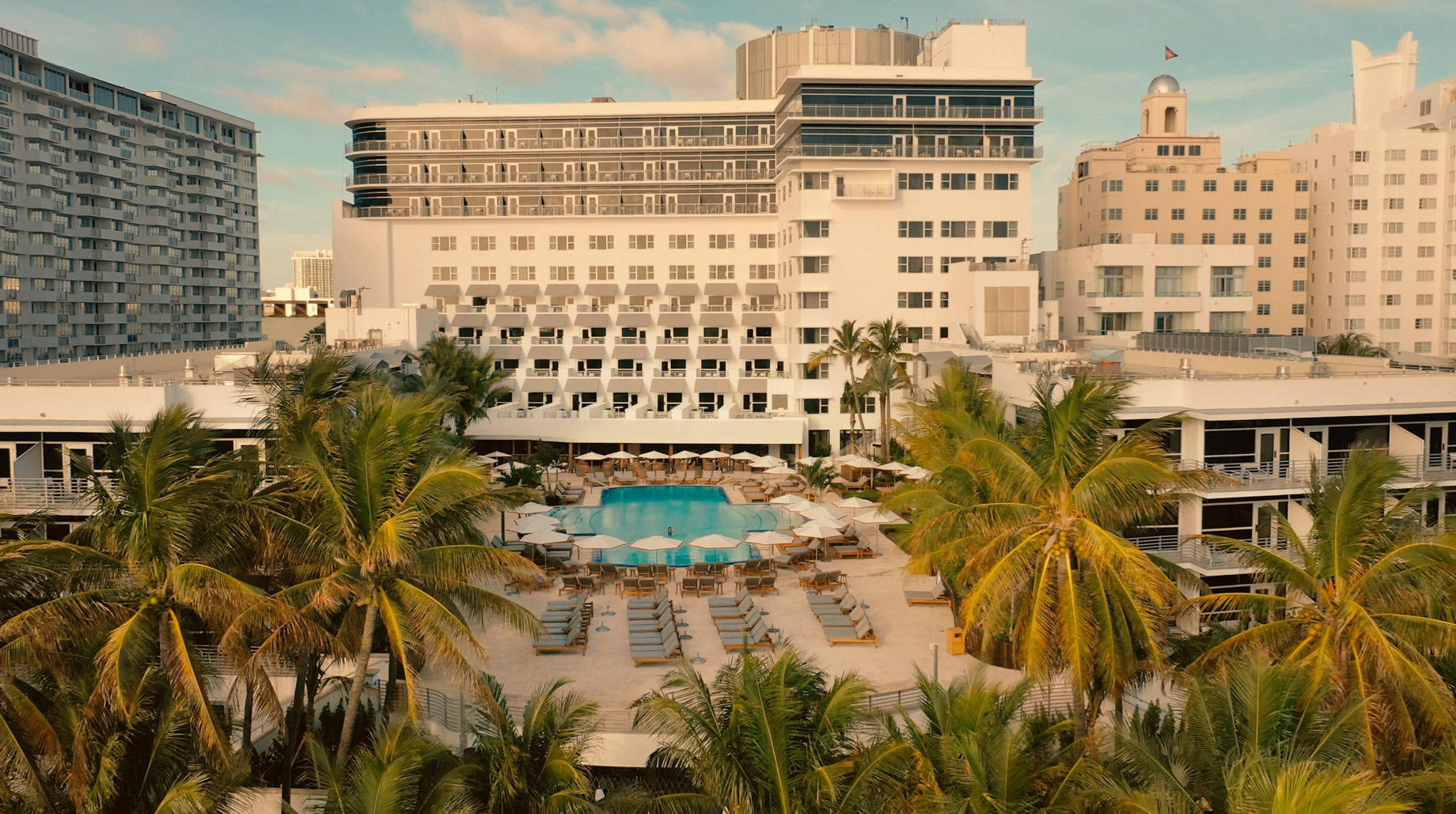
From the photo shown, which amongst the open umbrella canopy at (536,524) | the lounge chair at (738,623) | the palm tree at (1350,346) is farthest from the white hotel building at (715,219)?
the lounge chair at (738,623)

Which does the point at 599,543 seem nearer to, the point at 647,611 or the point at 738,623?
the point at 647,611

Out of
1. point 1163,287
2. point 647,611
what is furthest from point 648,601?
point 1163,287

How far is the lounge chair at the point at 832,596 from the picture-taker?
1045 inches

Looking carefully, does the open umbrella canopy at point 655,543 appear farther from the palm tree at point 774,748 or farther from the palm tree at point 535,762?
the palm tree at point 774,748

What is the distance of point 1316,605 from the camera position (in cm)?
1564

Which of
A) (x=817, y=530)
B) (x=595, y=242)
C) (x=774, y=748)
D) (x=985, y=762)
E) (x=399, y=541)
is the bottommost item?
(x=817, y=530)

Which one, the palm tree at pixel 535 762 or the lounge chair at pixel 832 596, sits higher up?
the palm tree at pixel 535 762

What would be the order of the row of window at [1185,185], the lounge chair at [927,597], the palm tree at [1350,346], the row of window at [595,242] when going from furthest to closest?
the row of window at [1185,185], the palm tree at [1350,346], the row of window at [595,242], the lounge chair at [927,597]

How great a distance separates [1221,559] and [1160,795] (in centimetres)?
1472

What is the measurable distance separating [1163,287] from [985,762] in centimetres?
4898

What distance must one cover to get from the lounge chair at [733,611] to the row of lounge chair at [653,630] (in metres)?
0.94

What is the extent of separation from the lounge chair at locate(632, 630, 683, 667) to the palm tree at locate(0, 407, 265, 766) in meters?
8.89

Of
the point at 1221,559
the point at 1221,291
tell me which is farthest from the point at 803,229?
the point at 1221,559

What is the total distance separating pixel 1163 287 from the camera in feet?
186
